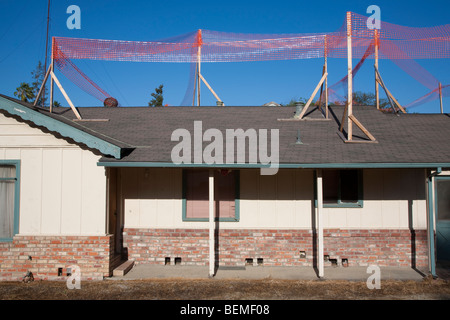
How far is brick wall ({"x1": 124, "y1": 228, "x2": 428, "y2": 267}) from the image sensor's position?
31.0 ft

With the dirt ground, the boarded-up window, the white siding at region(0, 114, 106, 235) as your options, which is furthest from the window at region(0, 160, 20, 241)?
the dirt ground

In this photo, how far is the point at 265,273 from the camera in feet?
29.2

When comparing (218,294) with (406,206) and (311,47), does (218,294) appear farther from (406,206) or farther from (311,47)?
(311,47)

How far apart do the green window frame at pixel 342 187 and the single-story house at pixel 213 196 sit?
3 cm

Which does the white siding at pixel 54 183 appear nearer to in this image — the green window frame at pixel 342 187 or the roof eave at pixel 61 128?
the roof eave at pixel 61 128

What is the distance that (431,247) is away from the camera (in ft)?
28.1

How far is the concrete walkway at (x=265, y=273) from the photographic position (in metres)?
8.56

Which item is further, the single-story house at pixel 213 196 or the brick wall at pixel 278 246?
the brick wall at pixel 278 246

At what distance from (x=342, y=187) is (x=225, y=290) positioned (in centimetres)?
401

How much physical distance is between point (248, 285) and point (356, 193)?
3.68 metres

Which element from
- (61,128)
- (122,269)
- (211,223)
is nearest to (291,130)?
(211,223)
